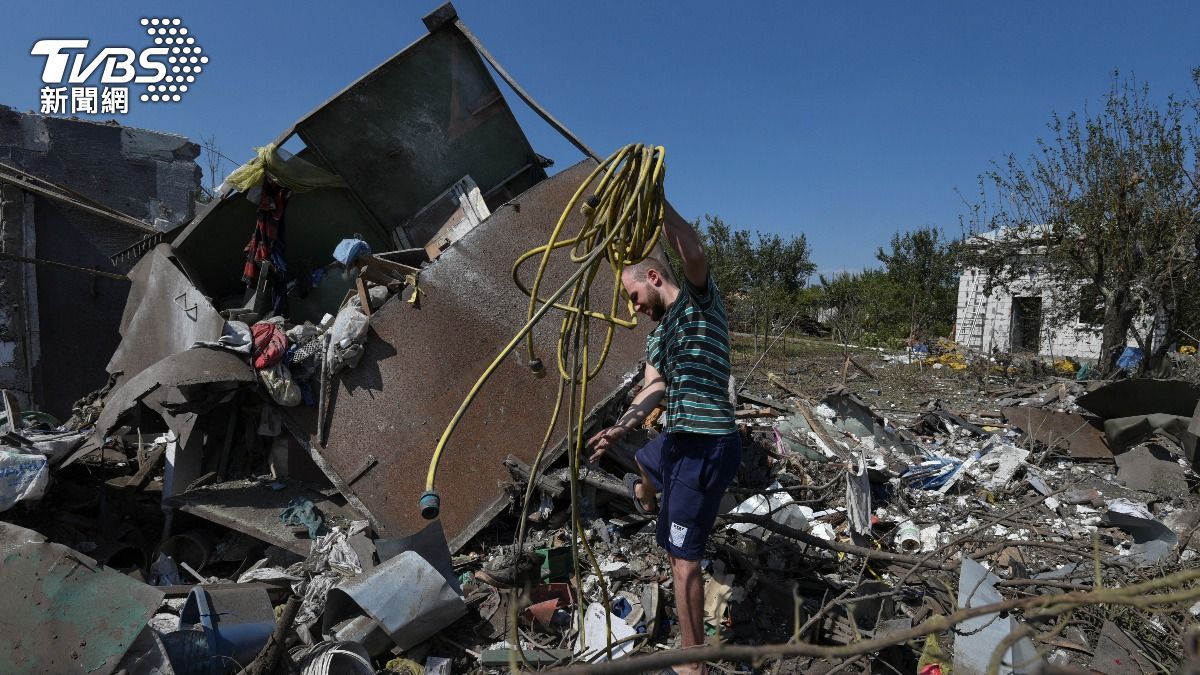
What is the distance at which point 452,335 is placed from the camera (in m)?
3.92

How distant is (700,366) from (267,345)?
252 centimetres

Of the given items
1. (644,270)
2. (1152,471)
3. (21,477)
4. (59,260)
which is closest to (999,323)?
(1152,471)

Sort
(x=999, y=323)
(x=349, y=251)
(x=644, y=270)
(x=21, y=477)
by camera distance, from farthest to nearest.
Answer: (x=999, y=323), (x=349, y=251), (x=21, y=477), (x=644, y=270)

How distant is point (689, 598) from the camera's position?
2551mm

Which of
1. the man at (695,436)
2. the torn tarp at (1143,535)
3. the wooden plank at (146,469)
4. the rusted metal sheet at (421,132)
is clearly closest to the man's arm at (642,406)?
the man at (695,436)

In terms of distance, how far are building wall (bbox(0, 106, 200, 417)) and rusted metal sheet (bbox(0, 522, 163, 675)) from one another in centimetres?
516

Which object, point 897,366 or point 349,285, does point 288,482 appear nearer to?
point 349,285

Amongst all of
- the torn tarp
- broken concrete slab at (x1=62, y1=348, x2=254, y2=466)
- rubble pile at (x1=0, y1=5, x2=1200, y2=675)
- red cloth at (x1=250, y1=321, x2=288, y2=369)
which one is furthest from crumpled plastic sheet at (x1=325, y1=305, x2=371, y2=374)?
the torn tarp

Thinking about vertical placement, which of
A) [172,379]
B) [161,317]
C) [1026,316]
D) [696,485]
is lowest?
[696,485]

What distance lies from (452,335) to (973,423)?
5685 millimetres

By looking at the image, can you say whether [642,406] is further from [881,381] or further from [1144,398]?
[881,381]

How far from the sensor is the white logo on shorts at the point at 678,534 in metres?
2.54

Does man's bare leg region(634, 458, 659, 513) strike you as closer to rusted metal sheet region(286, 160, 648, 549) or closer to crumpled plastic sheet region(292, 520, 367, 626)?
rusted metal sheet region(286, 160, 648, 549)

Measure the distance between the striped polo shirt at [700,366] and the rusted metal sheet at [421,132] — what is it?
332 cm
